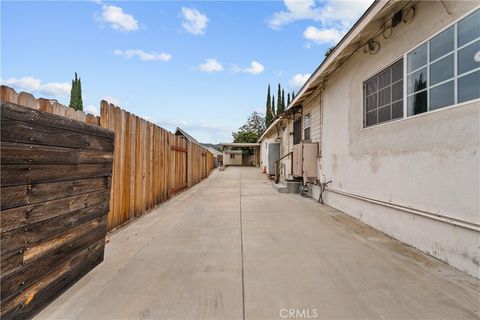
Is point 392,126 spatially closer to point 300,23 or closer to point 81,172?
point 81,172

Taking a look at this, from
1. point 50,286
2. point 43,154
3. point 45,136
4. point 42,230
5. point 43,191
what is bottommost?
point 50,286

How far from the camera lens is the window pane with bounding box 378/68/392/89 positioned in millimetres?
4570

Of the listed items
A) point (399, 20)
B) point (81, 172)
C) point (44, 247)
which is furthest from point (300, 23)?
point (44, 247)

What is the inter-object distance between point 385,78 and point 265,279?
4.21 meters

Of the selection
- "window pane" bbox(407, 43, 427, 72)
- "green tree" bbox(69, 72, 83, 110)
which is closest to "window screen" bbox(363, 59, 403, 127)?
"window pane" bbox(407, 43, 427, 72)

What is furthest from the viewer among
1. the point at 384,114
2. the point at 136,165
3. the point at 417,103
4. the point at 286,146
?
the point at 286,146

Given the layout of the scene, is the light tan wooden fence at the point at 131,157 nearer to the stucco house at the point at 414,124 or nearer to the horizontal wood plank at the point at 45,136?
the horizontal wood plank at the point at 45,136

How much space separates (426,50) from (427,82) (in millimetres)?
463

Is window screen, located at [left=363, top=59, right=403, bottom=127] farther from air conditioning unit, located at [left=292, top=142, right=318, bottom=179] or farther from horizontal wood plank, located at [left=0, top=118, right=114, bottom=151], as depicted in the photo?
horizontal wood plank, located at [left=0, top=118, right=114, bottom=151]

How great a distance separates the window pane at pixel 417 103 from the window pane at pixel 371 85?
1165 mm

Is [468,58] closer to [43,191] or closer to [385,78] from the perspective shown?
[385,78]

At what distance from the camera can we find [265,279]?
2.74m

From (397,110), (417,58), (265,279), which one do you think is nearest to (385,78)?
(397,110)

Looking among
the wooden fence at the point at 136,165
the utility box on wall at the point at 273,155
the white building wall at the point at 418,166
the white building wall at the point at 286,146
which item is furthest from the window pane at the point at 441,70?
the utility box on wall at the point at 273,155
